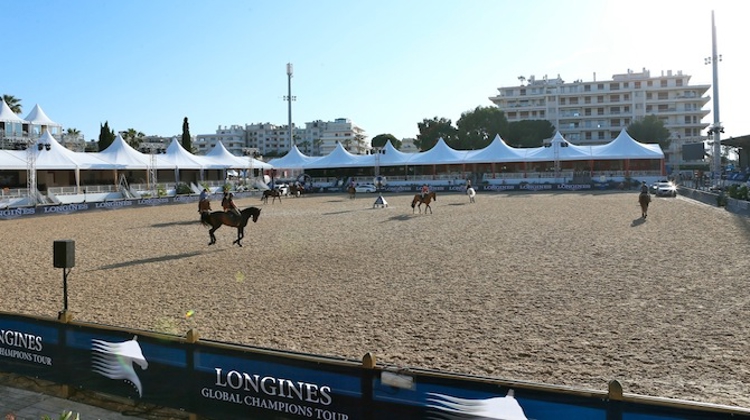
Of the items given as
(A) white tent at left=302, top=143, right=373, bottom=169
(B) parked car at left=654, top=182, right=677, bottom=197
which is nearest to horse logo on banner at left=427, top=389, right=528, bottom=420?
(B) parked car at left=654, top=182, right=677, bottom=197

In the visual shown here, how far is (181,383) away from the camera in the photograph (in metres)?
5.23

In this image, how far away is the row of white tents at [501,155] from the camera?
2194 inches

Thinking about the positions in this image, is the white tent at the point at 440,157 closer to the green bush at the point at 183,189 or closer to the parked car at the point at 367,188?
the parked car at the point at 367,188

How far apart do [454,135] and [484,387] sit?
100 metres

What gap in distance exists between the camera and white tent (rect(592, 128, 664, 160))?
54.5 metres

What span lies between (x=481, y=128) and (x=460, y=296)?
91.6 meters

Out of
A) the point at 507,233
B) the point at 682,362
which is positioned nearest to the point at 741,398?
the point at 682,362

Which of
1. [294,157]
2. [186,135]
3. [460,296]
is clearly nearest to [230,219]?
[460,296]

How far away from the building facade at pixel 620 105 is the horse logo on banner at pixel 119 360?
387 feet

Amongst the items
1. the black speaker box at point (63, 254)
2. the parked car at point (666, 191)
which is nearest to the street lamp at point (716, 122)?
the parked car at point (666, 191)

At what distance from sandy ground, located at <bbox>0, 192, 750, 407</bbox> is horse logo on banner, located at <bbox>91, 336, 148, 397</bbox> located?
2171 mm

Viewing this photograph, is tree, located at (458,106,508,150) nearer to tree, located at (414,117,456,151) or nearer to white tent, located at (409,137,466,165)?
tree, located at (414,117,456,151)

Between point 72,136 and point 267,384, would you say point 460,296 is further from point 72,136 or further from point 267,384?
point 72,136

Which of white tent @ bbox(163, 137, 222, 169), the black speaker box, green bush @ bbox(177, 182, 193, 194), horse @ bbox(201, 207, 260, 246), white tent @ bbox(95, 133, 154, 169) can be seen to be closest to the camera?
the black speaker box
